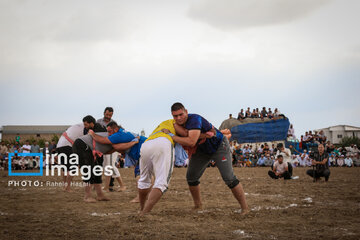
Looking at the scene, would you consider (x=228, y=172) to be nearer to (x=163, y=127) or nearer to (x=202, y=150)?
(x=202, y=150)

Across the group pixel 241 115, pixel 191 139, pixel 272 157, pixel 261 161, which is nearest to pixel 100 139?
pixel 191 139

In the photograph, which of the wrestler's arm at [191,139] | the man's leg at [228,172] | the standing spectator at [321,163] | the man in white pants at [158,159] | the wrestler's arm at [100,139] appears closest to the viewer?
the man in white pants at [158,159]

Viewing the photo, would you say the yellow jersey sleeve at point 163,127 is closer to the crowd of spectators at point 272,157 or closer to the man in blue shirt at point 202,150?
the man in blue shirt at point 202,150

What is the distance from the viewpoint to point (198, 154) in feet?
20.0

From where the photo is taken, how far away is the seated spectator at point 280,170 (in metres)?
12.8

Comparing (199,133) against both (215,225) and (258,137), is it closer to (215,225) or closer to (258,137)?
(215,225)

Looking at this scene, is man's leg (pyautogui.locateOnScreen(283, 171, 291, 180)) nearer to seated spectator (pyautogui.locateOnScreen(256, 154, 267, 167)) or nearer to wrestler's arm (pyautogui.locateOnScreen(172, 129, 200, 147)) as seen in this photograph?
wrestler's arm (pyautogui.locateOnScreen(172, 129, 200, 147))

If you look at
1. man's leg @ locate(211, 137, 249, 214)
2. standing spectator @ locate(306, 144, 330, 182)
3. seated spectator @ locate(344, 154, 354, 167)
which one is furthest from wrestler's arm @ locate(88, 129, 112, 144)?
seated spectator @ locate(344, 154, 354, 167)

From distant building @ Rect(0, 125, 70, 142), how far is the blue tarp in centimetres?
6634

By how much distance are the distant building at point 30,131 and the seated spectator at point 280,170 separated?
78717mm

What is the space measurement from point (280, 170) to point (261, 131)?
15.6 m

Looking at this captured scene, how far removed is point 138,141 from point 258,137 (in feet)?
75.2

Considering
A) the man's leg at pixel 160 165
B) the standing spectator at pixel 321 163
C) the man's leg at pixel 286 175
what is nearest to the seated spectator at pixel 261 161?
the man's leg at pixel 286 175

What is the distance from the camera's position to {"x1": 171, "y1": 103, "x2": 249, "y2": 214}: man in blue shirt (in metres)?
5.36
